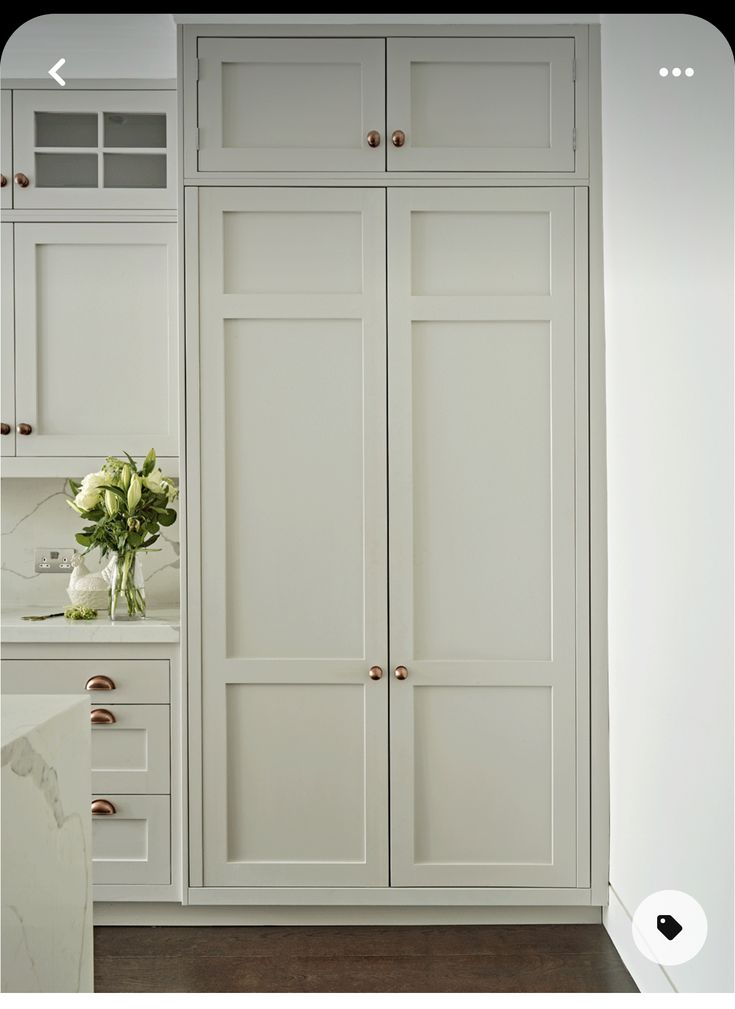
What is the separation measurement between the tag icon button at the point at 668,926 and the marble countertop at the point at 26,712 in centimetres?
115

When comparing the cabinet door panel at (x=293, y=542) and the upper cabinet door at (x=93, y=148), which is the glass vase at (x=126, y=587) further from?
the upper cabinet door at (x=93, y=148)

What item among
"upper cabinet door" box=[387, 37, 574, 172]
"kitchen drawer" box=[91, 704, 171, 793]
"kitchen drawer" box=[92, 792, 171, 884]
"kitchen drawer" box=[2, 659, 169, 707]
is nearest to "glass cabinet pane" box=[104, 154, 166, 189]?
"upper cabinet door" box=[387, 37, 574, 172]

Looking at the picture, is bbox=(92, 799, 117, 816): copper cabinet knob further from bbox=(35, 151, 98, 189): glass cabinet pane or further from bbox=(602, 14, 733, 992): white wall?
bbox=(35, 151, 98, 189): glass cabinet pane

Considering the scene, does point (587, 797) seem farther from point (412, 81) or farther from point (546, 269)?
point (412, 81)

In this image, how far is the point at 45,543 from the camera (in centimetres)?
250

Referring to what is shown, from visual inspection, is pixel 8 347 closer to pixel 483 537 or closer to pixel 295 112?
pixel 295 112

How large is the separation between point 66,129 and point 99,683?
1321mm

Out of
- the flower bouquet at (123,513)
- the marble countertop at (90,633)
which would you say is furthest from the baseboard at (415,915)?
the flower bouquet at (123,513)

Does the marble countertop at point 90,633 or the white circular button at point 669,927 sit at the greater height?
the marble countertop at point 90,633

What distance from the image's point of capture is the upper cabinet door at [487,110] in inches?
78.5

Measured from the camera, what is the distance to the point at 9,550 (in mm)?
2486

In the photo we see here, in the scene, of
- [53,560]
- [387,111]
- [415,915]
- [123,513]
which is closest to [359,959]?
[415,915]

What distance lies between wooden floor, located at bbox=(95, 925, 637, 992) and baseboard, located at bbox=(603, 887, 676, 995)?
2 cm

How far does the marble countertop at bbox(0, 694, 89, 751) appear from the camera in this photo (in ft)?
3.07
